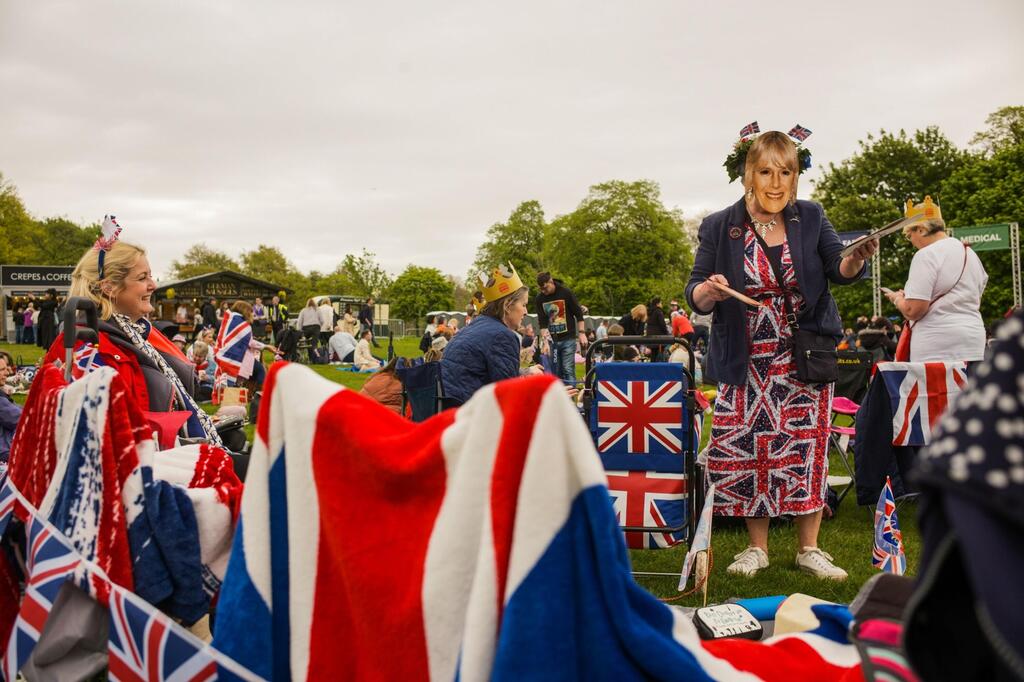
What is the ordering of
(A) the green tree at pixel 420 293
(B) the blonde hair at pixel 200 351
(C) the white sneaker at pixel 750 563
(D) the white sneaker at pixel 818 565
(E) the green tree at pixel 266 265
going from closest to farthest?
(D) the white sneaker at pixel 818 565, (C) the white sneaker at pixel 750 563, (B) the blonde hair at pixel 200 351, (A) the green tree at pixel 420 293, (E) the green tree at pixel 266 265

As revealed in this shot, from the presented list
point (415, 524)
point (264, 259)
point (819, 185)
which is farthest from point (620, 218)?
point (415, 524)

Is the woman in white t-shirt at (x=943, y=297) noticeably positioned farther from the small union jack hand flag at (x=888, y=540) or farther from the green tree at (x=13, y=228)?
the green tree at (x=13, y=228)

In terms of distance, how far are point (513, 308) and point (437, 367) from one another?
0.74m

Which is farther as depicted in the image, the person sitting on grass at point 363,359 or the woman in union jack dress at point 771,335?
the person sitting on grass at point 363,359

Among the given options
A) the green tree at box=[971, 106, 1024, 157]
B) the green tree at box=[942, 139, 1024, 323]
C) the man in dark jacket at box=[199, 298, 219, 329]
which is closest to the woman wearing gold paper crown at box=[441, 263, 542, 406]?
the man in dark jacket at box=[199, 298, 219, 329]

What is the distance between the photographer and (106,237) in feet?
12.5

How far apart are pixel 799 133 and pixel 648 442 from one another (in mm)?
1751

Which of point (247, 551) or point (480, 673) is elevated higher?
point (247, 551)

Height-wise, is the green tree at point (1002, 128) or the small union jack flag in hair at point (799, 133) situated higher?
the green tree at point (1002, 128)

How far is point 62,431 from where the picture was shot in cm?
200

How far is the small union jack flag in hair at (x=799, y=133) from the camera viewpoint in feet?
12.5

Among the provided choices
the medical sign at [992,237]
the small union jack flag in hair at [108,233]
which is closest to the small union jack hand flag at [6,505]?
the small union jack flag in hair at [108,233]

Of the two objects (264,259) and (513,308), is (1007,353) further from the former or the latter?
(264,259)

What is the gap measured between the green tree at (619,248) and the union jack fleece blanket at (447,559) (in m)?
64.1
